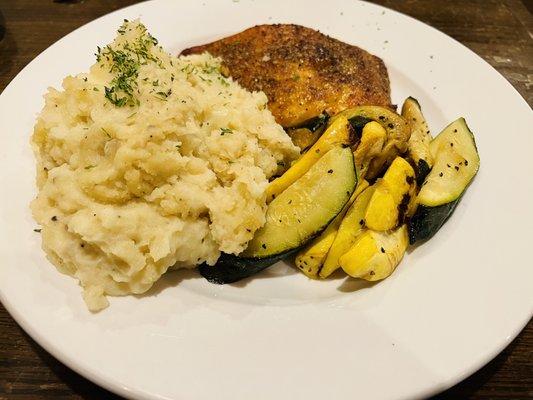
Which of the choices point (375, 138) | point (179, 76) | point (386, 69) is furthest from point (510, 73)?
point (179, 76)

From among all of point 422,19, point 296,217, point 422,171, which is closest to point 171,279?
point 296,217

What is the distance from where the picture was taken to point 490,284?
101 inches

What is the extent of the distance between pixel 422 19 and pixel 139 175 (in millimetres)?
4310

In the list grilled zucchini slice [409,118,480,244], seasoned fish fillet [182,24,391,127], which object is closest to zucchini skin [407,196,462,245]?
grilled zucchini slice [409,118,480,244]

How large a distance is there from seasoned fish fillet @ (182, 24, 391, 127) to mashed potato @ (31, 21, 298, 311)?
1.67 ft

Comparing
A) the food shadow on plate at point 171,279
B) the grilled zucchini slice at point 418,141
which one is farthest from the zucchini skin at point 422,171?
the food shadow on plate at point 171,279

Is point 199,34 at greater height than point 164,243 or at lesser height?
greater

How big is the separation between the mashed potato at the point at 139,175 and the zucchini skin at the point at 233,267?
0.07 m

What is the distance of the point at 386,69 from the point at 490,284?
85.2 inches

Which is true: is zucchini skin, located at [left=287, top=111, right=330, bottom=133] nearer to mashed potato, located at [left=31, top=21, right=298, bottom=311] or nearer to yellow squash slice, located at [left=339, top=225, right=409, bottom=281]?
mashed potato, located at [left=31, top=21, right=298, bottom=311]

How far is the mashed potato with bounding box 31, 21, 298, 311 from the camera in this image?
250 centimetres

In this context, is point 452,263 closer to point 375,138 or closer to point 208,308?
point 375,138

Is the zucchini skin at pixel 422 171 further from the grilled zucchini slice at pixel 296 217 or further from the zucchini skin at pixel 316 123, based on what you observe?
the zucchini skin at pixel 316 123

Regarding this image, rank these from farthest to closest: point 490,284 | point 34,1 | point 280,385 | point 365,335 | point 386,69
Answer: point 34,1 → point 386,69 → point 490,284 → point 365,335 → point 280,385
